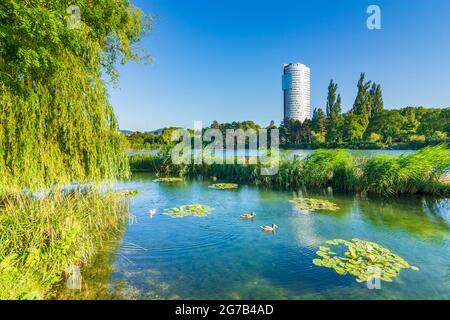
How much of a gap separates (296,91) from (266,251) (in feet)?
445

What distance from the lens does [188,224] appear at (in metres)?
7.31

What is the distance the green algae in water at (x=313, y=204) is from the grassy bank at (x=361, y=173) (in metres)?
2.80

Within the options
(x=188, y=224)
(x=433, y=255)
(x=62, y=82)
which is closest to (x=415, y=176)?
(x=433, y=255)

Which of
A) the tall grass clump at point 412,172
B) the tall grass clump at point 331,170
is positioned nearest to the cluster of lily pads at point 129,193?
the tall grass clump at point 331,170

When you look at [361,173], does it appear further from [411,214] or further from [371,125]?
[371,125]

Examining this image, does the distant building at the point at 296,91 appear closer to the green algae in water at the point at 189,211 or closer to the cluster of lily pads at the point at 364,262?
the green algae in water at the point at 189,211

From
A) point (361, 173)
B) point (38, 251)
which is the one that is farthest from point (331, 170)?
point (38, 251)

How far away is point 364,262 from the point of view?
474 cm

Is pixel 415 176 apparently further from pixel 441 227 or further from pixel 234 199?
pixel 234 199

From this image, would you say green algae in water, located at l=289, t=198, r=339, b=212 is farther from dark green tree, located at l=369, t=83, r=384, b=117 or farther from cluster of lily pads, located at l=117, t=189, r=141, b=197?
dark green tree, located at l=369, t=83, r=384, b=117

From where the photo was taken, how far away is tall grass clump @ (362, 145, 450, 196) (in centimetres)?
1027

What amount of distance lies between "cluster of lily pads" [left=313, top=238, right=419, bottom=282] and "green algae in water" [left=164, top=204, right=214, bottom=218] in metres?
4.08

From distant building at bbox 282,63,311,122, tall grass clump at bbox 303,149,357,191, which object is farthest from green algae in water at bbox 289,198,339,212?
distant building at bbox 282,63,311,122

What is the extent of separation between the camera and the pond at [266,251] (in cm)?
401
